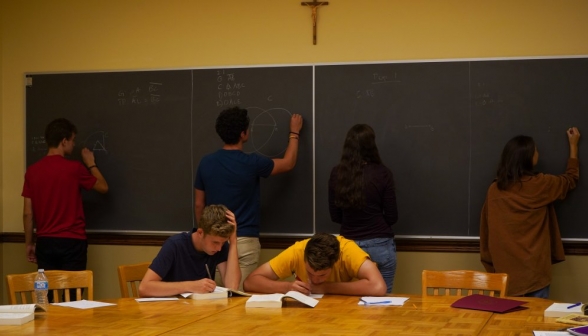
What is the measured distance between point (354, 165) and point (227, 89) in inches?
53.6

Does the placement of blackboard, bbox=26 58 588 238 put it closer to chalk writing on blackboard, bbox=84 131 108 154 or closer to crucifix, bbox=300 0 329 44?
chalk writing on blackboard, bbox=84 131 108 154

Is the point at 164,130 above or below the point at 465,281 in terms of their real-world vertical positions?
above

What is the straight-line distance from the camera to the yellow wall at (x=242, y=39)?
5.43 m

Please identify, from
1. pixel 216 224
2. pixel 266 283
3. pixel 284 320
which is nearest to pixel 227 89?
pixel 216 224

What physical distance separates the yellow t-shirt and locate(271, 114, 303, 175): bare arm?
1.15 metres

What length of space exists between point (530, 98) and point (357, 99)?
3.87 ft

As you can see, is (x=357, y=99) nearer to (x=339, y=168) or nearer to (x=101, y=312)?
(x=339, y=168)

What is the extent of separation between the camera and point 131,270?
449cm

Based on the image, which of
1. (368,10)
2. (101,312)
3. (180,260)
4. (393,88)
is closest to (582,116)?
(393,88)

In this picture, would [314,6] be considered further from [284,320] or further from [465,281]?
[284,320]

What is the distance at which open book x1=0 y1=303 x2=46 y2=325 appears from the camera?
11.2ft

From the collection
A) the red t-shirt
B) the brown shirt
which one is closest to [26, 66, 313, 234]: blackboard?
the red t-shirt

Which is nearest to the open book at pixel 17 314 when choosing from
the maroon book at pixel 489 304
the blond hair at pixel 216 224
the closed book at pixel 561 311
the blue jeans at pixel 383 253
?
the blond hair at pixel 216 224

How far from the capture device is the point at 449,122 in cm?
552
